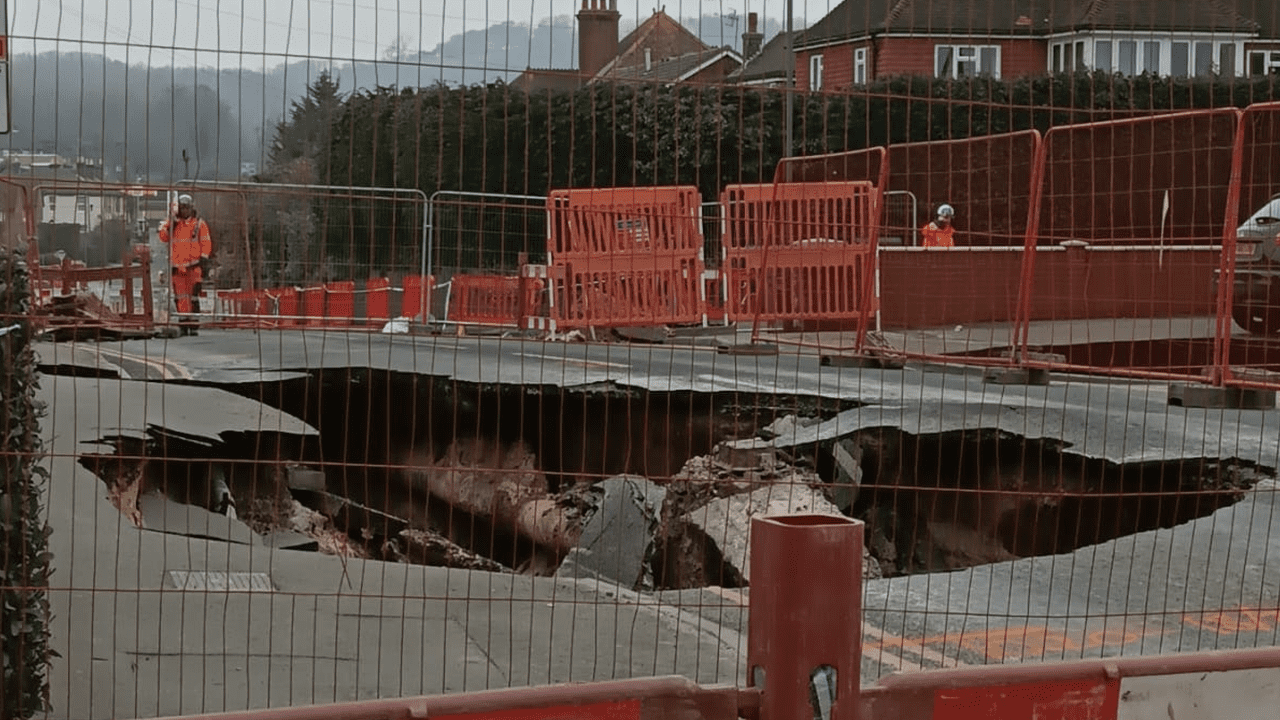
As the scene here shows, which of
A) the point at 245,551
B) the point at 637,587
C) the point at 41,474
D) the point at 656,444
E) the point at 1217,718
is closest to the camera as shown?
the point at 1217,718

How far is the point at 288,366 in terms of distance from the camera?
14398 mm

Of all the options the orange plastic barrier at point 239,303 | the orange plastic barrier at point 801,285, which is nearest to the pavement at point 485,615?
the orange plastic barrier at point 801,285

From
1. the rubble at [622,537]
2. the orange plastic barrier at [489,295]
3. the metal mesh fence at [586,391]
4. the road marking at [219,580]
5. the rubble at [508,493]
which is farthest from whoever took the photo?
the orange plastic barrier at [489,295]

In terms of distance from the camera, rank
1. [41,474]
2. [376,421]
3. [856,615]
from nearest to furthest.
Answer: [856,615]
[41,474]
[376,421]

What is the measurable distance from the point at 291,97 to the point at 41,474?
1.58 meters

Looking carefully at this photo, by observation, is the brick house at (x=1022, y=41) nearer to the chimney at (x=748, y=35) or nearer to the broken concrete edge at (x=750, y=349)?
the chimney at (x=748, y=35)

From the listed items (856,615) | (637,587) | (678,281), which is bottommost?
(637,587)

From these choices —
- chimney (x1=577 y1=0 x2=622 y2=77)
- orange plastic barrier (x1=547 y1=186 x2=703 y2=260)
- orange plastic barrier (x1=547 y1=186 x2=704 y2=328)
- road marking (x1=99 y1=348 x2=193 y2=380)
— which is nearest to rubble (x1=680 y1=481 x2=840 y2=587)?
orange plastic barrier (x1=547 y1=186 x2=704 y2=328)

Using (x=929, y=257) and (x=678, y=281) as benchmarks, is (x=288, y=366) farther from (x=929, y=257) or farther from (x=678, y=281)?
(x=929, y=257)

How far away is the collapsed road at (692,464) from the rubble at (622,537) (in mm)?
16

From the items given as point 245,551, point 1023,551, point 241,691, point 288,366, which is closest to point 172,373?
point 288,366

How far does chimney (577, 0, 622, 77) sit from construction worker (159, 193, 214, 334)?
30.8ft

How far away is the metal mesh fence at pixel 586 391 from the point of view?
6016mm

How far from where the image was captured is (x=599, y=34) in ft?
25.1
